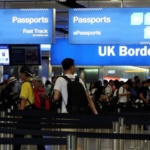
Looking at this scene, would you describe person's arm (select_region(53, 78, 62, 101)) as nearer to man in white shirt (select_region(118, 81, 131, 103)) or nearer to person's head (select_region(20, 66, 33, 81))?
person's head (select_region(20, 66, 33, 81))

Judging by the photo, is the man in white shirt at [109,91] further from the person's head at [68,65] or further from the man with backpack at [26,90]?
the person's head at [68,65]

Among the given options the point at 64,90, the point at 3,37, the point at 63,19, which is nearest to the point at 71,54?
the point at 3,37

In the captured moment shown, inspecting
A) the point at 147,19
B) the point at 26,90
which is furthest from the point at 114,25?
the point at 26,90

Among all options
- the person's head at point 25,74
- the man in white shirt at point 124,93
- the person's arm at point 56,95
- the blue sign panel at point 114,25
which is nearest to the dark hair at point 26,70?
the person's head at point 25,74

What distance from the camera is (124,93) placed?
65.4 feet

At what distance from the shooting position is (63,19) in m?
23.5

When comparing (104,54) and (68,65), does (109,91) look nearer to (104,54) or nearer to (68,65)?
(104,54)

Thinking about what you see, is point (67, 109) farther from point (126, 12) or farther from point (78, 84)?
point (126, 12)

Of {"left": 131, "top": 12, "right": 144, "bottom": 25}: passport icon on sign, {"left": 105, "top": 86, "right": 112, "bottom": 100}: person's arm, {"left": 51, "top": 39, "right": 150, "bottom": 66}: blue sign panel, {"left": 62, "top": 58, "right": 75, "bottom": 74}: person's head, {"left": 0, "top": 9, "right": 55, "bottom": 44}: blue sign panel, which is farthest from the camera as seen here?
{"left": 105, "top": 86, "right": 112, "bottom": 100}: person's arm

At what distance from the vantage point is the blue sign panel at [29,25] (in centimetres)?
1492

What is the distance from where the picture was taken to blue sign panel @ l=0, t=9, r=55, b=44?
1492cm

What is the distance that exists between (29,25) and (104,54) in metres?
2.93

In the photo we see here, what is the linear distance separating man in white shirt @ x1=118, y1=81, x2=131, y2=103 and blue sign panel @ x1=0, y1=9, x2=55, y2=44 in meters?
5.40

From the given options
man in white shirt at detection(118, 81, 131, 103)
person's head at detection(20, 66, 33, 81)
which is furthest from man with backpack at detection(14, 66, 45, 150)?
man in white shirt at detection(118, 81, 131, 103)
